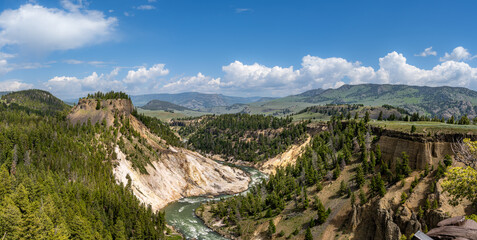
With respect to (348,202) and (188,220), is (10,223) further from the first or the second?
(348,202)

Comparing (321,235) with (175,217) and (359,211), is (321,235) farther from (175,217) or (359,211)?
(175,217)

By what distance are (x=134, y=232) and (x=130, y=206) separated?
34.4 ft

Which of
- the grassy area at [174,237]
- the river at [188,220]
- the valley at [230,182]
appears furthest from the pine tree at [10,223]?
the river at [188,220]

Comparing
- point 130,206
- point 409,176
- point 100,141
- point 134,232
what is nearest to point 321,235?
point 409,176

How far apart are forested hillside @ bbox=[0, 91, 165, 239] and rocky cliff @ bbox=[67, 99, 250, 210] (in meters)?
6.18

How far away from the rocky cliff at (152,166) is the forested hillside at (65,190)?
243 inches

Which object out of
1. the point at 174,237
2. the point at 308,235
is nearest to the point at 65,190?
the point at 174,237

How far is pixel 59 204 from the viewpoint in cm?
6444

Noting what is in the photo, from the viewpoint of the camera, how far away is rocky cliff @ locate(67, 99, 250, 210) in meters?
104

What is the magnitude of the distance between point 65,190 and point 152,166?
41361 millimetres

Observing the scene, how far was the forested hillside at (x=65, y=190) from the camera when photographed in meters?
53.9

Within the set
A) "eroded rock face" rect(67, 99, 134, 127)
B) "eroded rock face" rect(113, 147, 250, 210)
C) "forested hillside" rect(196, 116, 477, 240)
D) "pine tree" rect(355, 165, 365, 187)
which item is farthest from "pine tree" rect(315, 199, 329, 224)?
"eroded rock face" rect(67, 99, 134, 127)

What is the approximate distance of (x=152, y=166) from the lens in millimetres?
113375

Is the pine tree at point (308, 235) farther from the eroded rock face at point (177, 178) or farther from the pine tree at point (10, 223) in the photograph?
the pine tree at point (10, 223)
